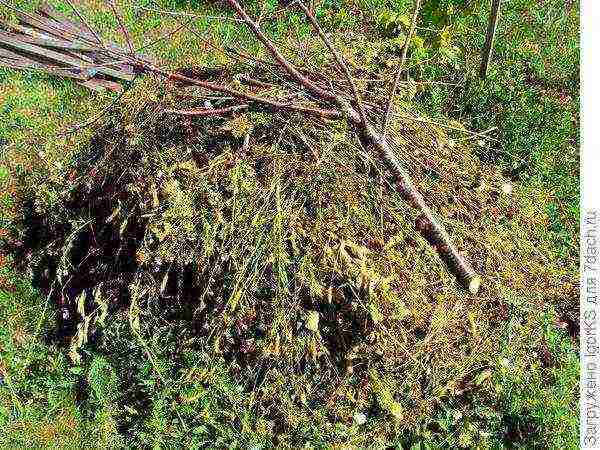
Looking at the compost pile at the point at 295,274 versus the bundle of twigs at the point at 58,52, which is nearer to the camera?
the compost pile at the point at 295,274

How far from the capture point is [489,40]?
4945 mm

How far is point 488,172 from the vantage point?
462 centimetres

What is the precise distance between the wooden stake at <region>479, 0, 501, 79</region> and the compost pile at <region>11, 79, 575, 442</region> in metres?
1.43

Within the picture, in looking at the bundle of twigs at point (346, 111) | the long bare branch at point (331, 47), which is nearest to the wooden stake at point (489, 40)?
the bundle of twigs at point (346, 111)

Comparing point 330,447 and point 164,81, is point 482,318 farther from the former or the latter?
point 164,81

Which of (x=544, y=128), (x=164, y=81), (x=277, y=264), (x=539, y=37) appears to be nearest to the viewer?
(x=277, y=264)

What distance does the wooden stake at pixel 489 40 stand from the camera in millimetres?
4734

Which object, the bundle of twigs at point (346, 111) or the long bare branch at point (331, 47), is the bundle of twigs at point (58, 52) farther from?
the long bare branch at point (331, 47)

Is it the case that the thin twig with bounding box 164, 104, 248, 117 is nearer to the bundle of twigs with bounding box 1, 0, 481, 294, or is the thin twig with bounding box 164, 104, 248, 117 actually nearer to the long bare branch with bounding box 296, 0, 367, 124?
the bundle of twigs with bounding box 1, 0, 481, 294

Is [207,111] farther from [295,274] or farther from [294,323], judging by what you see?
[294,323]

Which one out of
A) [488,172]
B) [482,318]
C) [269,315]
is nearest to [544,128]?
[488,172]

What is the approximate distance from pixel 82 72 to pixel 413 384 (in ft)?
11.3

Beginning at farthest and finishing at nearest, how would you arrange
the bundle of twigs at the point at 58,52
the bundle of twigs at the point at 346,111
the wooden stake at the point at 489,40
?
the bundle of twigs at the point at 58,52, the wooden stake at the point at 489,40, the bundle of twigs at the point at 346,111

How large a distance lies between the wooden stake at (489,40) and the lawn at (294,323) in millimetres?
794
